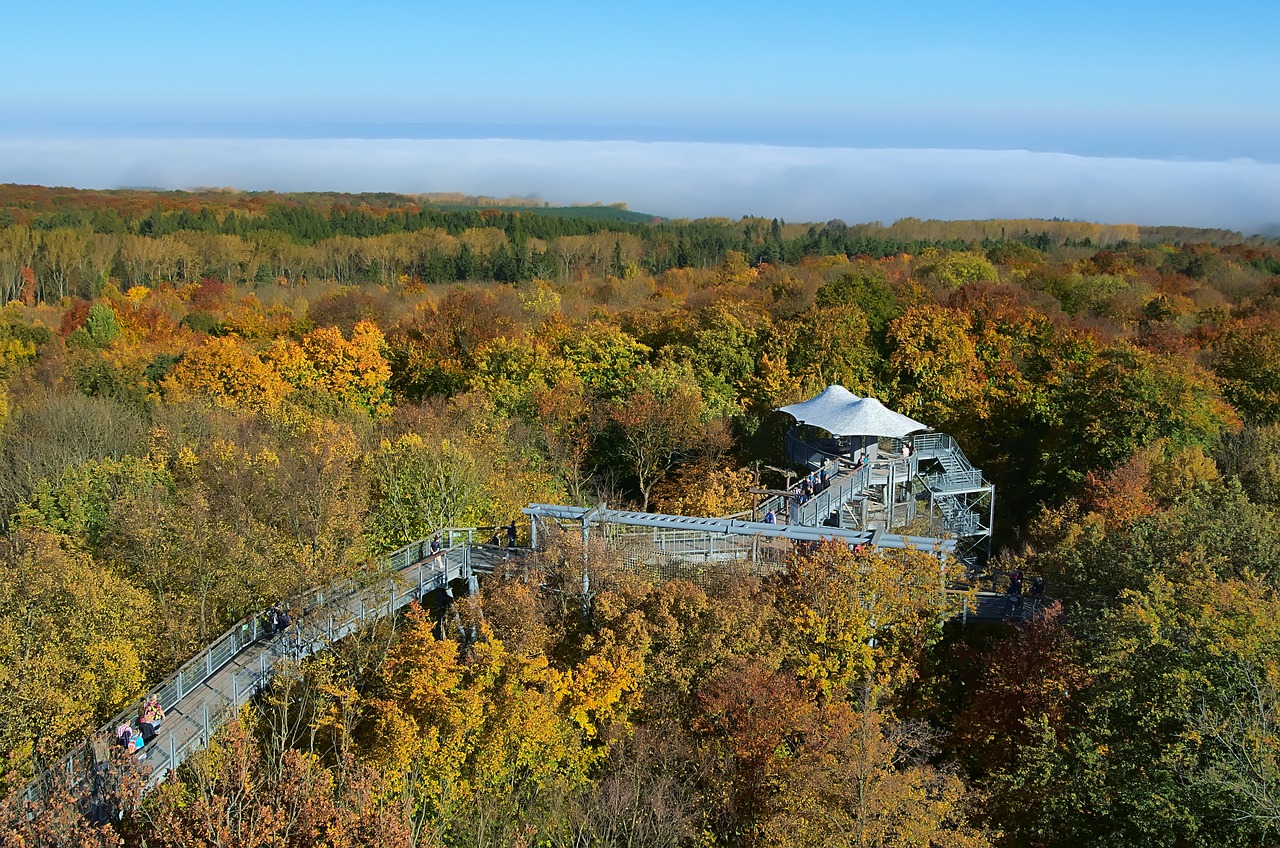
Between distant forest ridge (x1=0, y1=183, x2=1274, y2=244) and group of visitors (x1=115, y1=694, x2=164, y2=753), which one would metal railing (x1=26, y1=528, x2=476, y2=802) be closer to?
group of visitors (x1=115, y1=694, x2=164, y2=753)

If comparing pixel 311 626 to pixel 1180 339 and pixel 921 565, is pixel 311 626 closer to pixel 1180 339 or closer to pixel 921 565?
pixel 921 565

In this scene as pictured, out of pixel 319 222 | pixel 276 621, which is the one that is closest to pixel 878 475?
pixel 276 621

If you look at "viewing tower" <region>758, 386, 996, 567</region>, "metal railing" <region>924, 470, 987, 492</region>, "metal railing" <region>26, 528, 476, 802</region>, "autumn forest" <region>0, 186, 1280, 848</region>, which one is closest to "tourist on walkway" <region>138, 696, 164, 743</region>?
"metal railing" <region>26, 528, 476, 802</region>

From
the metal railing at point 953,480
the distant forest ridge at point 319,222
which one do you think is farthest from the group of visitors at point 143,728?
the distant forest ridge at point 319,222

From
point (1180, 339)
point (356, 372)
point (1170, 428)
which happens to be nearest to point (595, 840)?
point (1170, 428)

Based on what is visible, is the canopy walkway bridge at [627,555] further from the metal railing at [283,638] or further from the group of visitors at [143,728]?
the group of visitors at [143,728]

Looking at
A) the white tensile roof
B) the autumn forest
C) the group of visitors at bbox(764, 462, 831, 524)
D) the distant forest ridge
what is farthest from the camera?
the distant forest ridge

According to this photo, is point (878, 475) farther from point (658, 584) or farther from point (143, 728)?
point (143, 728)
